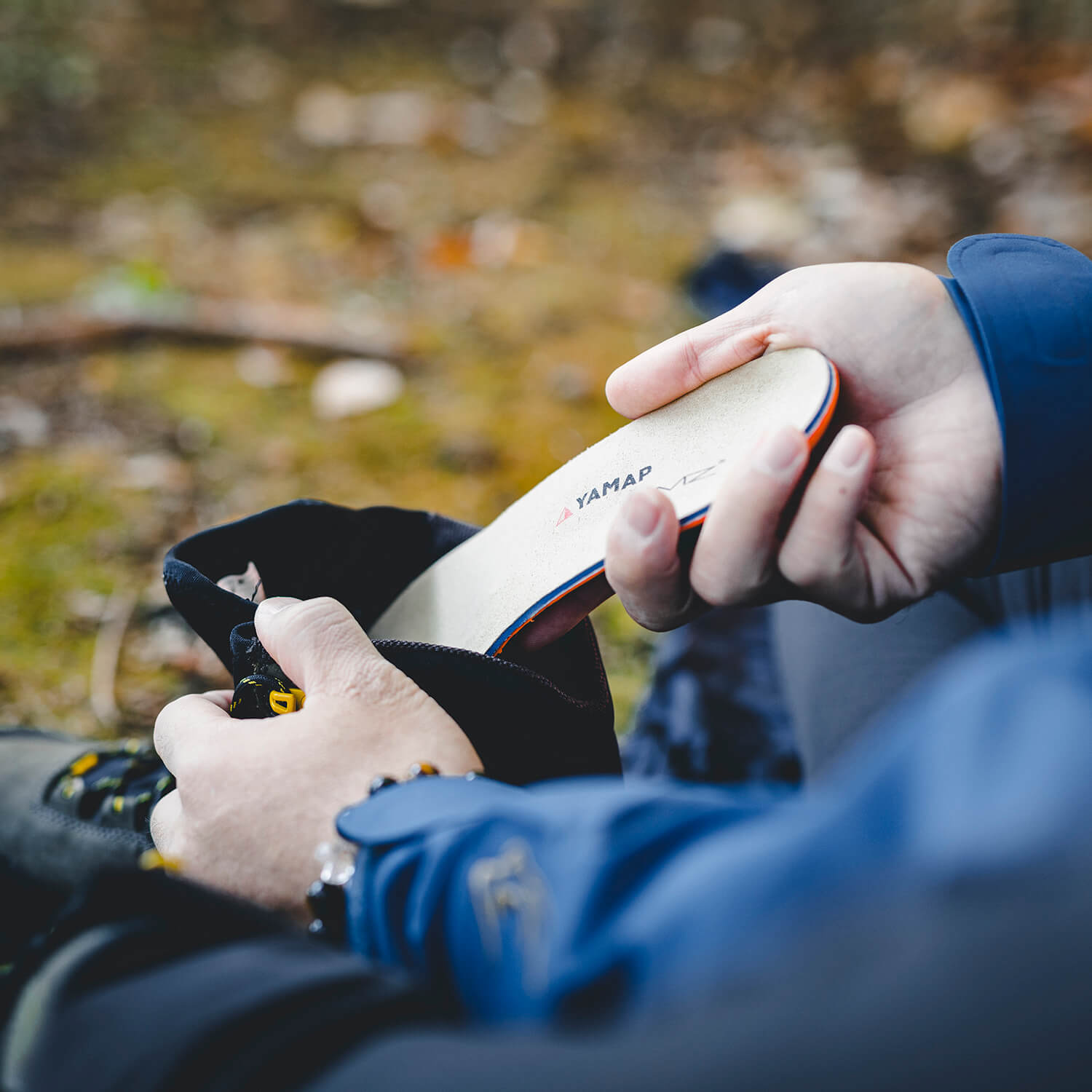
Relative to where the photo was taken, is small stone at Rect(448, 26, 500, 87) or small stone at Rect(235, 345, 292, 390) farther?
small stone at Rect(448, 26, 500, 87)

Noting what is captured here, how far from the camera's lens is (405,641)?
Result: 0.67 meters

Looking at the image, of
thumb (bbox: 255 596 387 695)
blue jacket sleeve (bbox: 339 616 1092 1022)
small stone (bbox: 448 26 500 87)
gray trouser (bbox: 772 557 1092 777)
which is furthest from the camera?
small stone (bbox: 448 26 500 87)

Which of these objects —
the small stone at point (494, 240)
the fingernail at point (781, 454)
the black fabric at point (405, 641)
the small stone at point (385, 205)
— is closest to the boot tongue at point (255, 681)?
the black fabric at point (405, 641)

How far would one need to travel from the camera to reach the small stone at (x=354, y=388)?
60.3 inches

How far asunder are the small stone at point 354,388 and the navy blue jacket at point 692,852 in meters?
1.17

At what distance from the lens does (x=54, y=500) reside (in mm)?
1276

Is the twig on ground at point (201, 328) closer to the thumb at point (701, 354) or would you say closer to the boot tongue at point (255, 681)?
the thumb at point (701, 354)

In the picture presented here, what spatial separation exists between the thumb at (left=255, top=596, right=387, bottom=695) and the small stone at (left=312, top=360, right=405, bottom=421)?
37.3 inches

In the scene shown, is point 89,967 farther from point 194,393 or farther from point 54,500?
point 194,393

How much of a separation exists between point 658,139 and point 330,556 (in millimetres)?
2123

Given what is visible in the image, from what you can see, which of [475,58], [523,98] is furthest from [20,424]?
[475,58]

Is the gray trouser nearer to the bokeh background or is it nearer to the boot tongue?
the bokeh background

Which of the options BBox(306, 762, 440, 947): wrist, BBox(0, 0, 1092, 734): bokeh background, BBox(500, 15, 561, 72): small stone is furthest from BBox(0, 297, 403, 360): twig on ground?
BBox(500, 15, 561, 72): small stone

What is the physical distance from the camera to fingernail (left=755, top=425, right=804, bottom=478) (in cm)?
62
